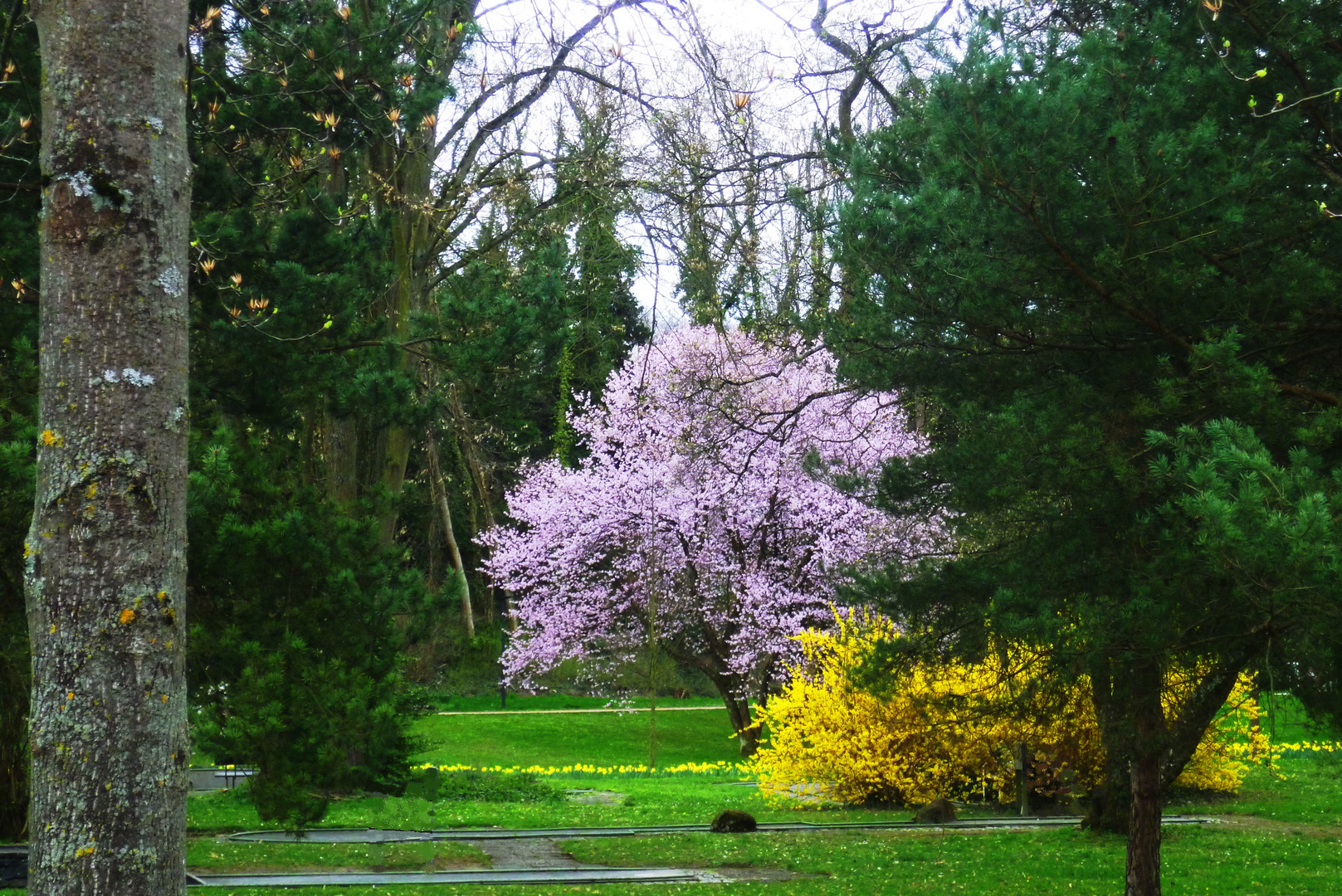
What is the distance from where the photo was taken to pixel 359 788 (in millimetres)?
13961

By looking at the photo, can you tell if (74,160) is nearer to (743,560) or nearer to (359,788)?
(359,788)

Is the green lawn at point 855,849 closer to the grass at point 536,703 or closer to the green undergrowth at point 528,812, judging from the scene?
the green undergrowth at point 528,812

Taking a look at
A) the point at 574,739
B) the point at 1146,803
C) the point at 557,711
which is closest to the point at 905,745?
the point at 1146,803

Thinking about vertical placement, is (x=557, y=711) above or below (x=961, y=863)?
above

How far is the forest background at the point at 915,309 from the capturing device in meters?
5.62

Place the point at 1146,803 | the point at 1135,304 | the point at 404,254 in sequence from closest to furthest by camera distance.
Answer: the point at 1135,304
the point at 1146,803
the point at 404,254

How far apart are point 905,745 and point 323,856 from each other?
263 inches

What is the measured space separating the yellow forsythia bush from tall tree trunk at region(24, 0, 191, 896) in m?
9.64

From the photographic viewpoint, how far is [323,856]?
9719mm

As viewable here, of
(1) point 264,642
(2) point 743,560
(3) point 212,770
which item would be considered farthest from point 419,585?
(2) point 743,560

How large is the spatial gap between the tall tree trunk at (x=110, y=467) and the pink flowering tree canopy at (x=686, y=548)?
48.7 ft

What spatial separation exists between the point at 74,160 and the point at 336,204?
5.56 metres

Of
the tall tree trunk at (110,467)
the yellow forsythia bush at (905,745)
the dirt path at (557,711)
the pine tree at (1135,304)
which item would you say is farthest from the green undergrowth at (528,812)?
the dirt path at (557,711)

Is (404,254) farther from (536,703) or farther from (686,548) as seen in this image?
(536,703)
